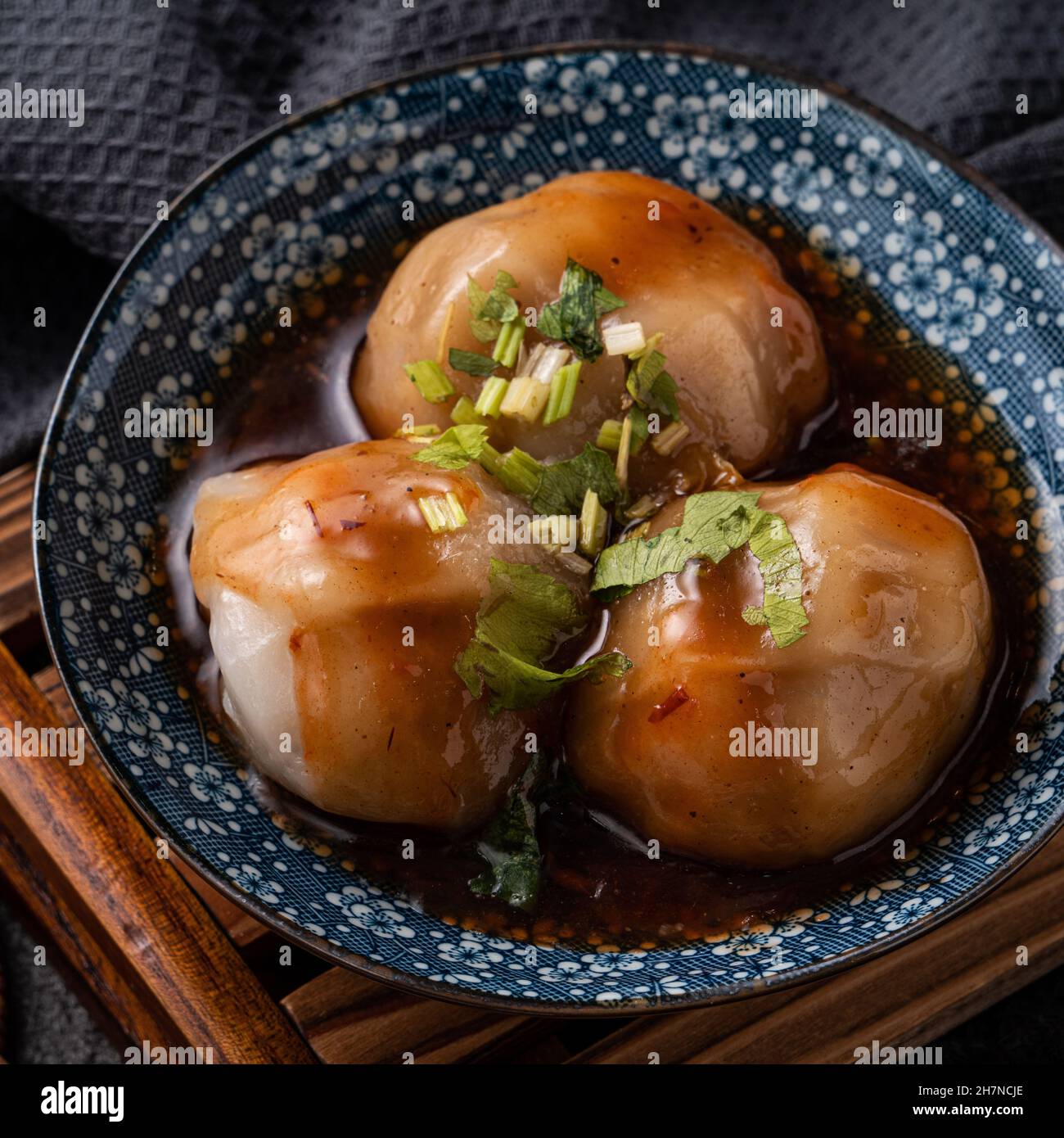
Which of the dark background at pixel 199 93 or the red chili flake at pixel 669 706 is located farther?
the dark background at pixel 199 93

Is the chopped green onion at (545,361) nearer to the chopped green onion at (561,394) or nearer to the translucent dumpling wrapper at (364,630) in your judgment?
the chopped green onion at (561,394)

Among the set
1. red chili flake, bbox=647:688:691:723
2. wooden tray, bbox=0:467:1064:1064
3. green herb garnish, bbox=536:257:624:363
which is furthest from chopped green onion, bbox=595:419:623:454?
wooden tray, bbox=0:467:1064:1064

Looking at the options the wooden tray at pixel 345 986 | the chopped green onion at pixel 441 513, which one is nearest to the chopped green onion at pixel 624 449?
the chopped green onion at pixel 441 513

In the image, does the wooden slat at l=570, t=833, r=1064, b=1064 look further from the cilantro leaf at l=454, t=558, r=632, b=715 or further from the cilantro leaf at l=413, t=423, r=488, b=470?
the cilantro leaf at l=413, t=423, r=488, b=470

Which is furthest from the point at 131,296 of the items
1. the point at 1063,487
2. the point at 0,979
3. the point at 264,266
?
the point at 1063,487

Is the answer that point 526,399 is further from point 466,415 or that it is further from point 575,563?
point 575,563
